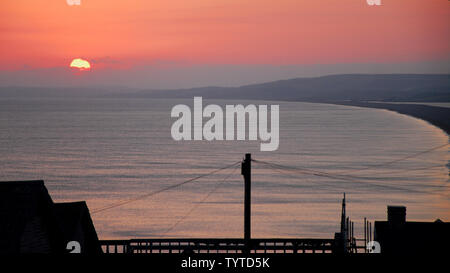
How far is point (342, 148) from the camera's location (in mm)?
142750

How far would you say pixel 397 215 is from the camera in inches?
1048

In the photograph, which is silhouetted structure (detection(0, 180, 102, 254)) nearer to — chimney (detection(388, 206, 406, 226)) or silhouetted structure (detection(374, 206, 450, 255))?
silhouetted structure (detection(374, 206, 450, 255))

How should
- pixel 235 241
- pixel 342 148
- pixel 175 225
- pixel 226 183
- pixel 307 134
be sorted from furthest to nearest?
pixel 307 134 < pixel 342 148 < pixel 226 183 < pixel 175 225 < pixel 235 241

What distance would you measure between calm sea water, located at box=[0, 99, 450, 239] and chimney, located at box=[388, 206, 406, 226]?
105 ft

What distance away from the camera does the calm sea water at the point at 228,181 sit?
6562cm

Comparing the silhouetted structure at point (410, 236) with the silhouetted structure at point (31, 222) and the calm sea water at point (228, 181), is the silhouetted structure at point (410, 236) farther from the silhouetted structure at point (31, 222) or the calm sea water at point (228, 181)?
the calm sea water at point (228, 181)

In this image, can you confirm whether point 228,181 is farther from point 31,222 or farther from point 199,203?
point 31,222

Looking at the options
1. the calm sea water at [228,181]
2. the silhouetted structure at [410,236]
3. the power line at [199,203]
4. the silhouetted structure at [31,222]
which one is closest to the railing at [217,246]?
the silhouetted structure at [31,222]

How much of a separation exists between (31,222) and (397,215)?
13004 mm

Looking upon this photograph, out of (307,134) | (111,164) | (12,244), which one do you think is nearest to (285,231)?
(12,244)

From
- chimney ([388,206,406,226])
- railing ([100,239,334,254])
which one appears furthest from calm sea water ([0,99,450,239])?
chimney ([388,206,406,226])

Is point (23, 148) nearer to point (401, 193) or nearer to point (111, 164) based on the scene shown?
point (111, 164)

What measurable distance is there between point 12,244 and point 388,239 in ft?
42.8

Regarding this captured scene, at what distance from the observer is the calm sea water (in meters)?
65.6
